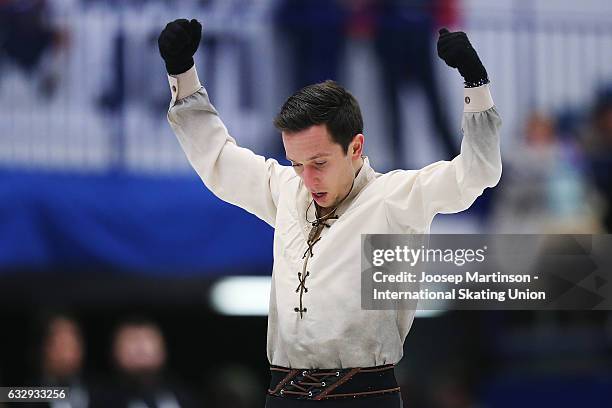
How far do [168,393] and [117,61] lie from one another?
194 centimetres

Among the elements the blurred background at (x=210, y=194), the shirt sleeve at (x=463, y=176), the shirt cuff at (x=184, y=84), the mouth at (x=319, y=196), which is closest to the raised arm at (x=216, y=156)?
the shirt cuff at (x=184, y=84)

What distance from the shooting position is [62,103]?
643 centimetres

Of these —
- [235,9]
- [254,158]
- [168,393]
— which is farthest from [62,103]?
[254,158]

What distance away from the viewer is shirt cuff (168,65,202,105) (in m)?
2.90

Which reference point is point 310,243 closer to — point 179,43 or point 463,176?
point 463,176

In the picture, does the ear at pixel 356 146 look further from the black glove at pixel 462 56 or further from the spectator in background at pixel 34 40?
the spectator in background at pixel 34 40

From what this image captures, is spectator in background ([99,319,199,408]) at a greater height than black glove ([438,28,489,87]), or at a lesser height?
lesser

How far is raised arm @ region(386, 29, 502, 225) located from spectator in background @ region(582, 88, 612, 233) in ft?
15.6

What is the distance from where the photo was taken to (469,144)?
2568 mm

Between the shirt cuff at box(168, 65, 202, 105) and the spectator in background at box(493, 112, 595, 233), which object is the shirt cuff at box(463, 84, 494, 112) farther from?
the spectator in background at box(493, 112, 595, 233)

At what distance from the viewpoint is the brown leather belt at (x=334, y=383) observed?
8.70ft

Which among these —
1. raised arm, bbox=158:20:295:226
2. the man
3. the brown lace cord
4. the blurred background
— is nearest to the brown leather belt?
the man

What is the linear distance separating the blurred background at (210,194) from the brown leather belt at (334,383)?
3.17 metres

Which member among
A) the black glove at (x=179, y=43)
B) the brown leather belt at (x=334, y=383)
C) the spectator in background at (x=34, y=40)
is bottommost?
the brown leather belt at (x=334, y=383)
